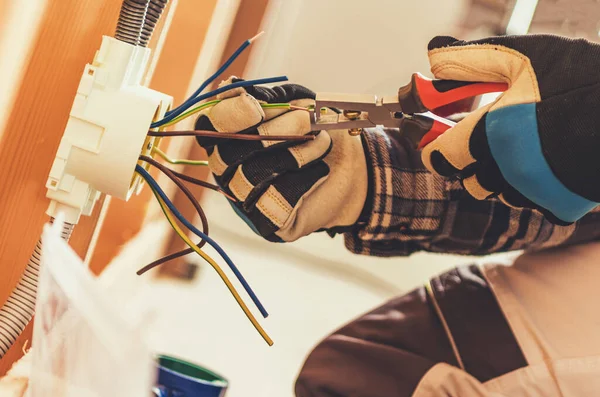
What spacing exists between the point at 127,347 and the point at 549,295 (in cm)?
48

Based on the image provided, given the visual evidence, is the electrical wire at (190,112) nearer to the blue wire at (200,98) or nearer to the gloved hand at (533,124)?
the blue wire at (200,98)

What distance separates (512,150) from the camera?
0.43m

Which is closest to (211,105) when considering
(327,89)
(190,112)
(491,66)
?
(190,112)

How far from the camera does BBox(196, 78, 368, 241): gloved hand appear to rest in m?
0.49

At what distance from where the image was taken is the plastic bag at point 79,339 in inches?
10.8

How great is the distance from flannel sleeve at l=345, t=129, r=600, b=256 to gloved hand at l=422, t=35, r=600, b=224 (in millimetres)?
96

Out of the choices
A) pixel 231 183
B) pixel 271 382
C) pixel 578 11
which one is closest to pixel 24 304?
pixel 231 183

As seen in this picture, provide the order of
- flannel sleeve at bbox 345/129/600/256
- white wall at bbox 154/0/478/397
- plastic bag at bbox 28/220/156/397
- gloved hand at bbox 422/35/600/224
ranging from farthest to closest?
white wall at bbox 154/0/478/397 < flannel sleeve at bbox 345/129/600/256 < gloved hand at bbox 422/35/600/224 < plastic bag at bbox 28/220/156/397

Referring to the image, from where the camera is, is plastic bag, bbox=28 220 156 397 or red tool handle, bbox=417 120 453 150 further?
red tool handle, bbox=417 120 453 150

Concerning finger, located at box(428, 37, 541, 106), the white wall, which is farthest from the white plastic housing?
the white wall

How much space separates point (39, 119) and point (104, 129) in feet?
0.18

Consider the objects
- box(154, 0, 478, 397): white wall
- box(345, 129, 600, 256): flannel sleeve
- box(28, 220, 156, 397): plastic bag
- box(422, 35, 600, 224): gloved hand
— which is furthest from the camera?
box(154, 0, 478, 397): white wall

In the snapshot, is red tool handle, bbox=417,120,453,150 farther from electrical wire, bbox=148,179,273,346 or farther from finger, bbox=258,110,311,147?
electrical wire, bbox=148,179,273,346

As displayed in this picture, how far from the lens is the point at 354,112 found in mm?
500
